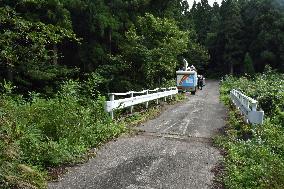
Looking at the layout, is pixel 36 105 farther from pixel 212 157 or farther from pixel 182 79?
pixel 182 79

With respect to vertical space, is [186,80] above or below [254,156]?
above

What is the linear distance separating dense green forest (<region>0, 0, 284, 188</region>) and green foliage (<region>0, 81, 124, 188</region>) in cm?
2

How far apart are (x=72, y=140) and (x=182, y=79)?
1079 inches

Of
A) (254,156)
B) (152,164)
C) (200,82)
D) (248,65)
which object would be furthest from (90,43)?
(248,65)

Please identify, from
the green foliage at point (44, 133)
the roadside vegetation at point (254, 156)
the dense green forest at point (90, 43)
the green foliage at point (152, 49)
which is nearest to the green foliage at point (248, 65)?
the dense green forest at point (90, 43)

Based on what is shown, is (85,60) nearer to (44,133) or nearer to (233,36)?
(44,133)

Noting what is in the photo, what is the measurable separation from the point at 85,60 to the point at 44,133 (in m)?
29.7

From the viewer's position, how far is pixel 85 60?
123 feet

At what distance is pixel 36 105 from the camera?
9172 millimetres

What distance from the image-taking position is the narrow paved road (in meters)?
6.62

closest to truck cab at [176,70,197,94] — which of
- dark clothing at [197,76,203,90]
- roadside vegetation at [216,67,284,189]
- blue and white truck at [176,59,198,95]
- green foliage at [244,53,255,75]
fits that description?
blue and white truck at [176,59,198,95]

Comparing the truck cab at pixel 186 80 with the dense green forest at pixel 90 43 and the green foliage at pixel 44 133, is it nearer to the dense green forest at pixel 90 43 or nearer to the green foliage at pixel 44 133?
the dense green forest at pixel 90 43

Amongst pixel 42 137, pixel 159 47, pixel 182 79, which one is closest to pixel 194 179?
pixel 42 137

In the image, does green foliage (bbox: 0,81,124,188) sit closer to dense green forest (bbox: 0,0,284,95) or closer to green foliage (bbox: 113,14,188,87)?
dense green forest (bbox: 0,0,284,95)
